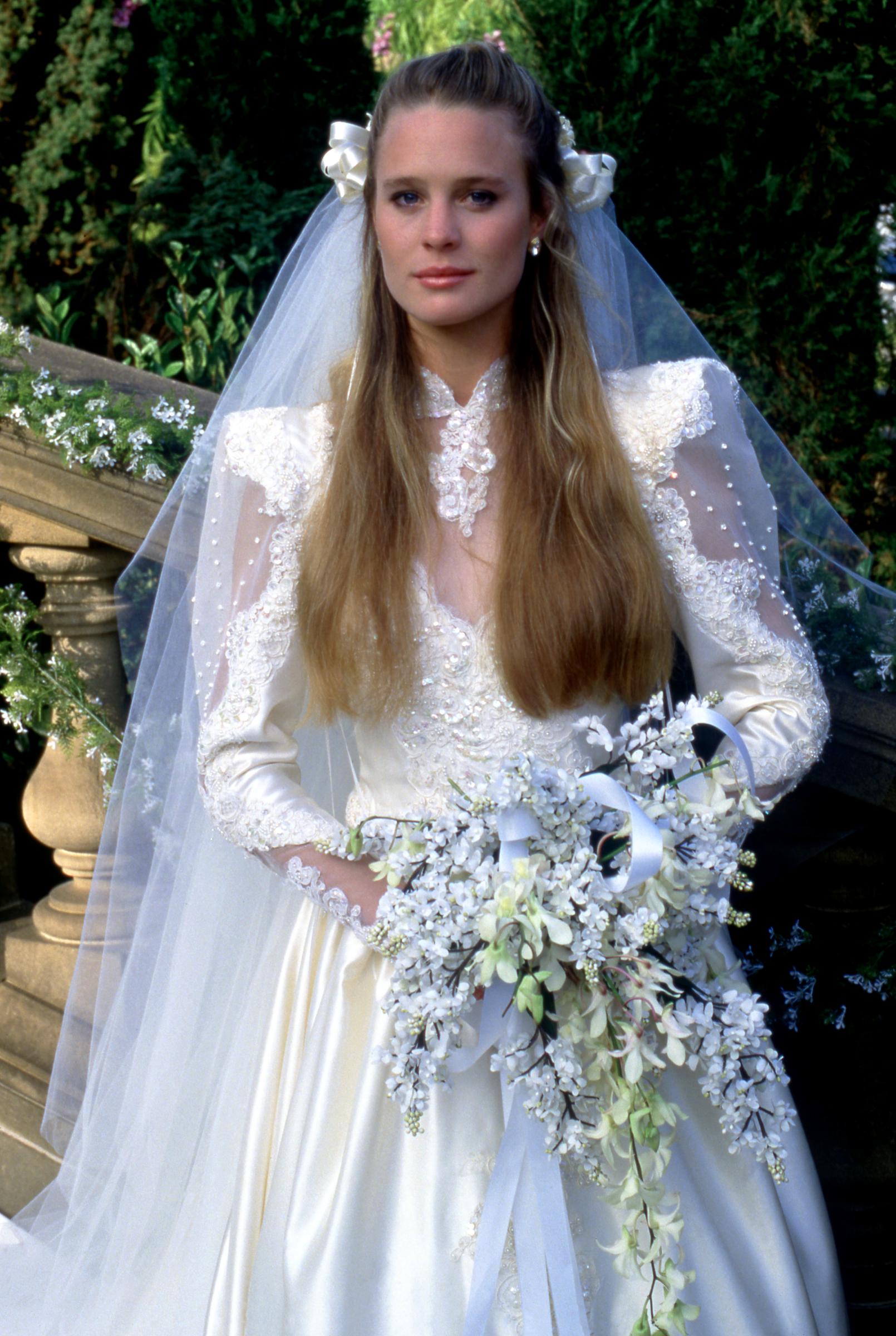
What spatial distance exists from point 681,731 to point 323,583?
0.66m

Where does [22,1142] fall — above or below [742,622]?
below

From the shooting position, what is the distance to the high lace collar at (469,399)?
2090mm

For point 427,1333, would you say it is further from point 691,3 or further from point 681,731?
point 691,3

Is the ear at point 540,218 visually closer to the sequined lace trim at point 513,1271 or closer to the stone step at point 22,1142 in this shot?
the sequined lace trim at point 513,1271

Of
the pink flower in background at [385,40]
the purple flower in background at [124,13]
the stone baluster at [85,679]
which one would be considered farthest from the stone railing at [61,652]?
the pink flower in background at [385,40]

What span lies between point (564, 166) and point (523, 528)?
0.61 metres

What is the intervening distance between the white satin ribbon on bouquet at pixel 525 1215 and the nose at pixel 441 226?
2.63ft

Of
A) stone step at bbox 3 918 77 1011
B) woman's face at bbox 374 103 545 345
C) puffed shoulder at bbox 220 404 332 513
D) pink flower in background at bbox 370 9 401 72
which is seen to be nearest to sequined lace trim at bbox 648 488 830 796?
woman's face at bbox 374 103 545 345

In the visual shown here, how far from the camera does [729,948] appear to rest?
2.00 meters

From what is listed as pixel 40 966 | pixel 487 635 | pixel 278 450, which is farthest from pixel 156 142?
pixel 487 635

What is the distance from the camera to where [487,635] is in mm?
1994

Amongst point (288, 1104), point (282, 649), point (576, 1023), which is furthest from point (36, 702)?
point (576, 1023)

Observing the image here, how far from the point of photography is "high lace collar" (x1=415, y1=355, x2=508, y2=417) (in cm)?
209

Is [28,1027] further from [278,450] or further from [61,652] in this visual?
[278,450]
